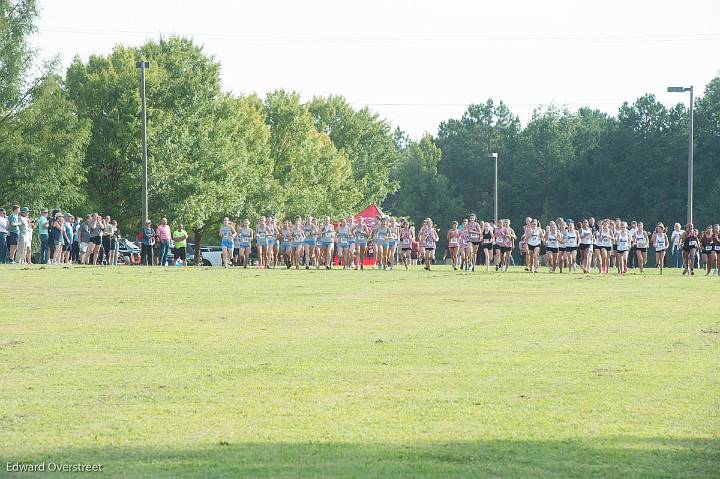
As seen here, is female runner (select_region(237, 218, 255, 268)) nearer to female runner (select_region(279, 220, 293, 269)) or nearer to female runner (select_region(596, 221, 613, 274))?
female runner (select_region(279, 220, 293, 269))

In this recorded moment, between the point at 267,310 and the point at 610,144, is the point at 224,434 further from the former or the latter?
the point at 610,144

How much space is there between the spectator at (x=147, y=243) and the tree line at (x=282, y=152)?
1500 cm

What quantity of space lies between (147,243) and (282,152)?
140 ft

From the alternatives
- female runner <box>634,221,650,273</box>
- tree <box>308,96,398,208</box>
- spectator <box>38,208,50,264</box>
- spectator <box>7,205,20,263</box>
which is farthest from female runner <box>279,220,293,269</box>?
tree <box>308,96,398,208</box>

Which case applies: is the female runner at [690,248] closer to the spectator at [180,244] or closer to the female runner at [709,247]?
the female runner at [709,247]

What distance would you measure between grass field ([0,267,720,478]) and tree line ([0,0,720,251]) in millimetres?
39542

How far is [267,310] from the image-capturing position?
68.9 feet

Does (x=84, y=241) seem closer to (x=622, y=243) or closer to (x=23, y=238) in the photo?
(x=23, y=238)

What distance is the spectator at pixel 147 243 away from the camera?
44184 millimetres

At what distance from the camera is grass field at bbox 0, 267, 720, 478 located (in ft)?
26.9

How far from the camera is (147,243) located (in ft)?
146

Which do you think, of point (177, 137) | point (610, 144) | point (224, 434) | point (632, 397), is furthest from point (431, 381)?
point (610, 144)

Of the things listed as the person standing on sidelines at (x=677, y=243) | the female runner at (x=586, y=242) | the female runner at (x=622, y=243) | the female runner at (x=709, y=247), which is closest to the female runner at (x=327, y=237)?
the female runner at (x=586, y=242)

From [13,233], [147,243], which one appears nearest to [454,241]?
[147,243]
